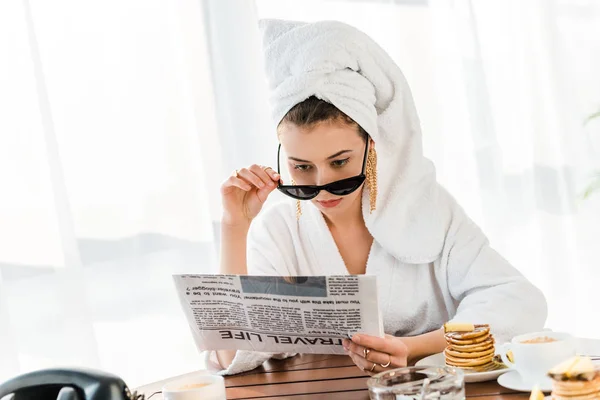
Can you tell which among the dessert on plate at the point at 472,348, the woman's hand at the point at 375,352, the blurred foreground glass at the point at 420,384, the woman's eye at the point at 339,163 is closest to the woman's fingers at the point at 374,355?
the woman's hand at the point at 375,352

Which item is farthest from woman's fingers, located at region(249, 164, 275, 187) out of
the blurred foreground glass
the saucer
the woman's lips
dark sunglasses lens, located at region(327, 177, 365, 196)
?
the blurred foreground glass

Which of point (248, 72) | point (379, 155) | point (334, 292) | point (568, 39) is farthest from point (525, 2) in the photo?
point (334, 292)

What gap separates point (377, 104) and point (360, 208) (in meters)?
0.28

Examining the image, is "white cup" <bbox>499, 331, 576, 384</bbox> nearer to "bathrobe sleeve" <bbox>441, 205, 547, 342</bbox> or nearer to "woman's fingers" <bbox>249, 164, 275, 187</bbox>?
"bathrobe sleeve" <bbox>441, 205, 547, 342</bbox>

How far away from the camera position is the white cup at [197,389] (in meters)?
1.46

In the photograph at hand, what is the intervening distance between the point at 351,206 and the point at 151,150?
112 centimetres

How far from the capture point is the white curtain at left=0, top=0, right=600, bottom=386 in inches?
110

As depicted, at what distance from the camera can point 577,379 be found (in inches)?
41.6

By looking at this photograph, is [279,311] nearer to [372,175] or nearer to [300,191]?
[300,191]

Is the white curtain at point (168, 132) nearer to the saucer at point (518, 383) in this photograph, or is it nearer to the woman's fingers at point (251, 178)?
the woman's fingers at point (251, 178)

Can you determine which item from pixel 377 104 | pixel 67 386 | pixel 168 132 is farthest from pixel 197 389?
pixel 168 132

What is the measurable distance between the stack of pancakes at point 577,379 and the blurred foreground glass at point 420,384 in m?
0.14

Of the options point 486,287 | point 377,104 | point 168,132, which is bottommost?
point 486,287

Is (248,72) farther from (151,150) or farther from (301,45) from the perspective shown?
(301,45)
